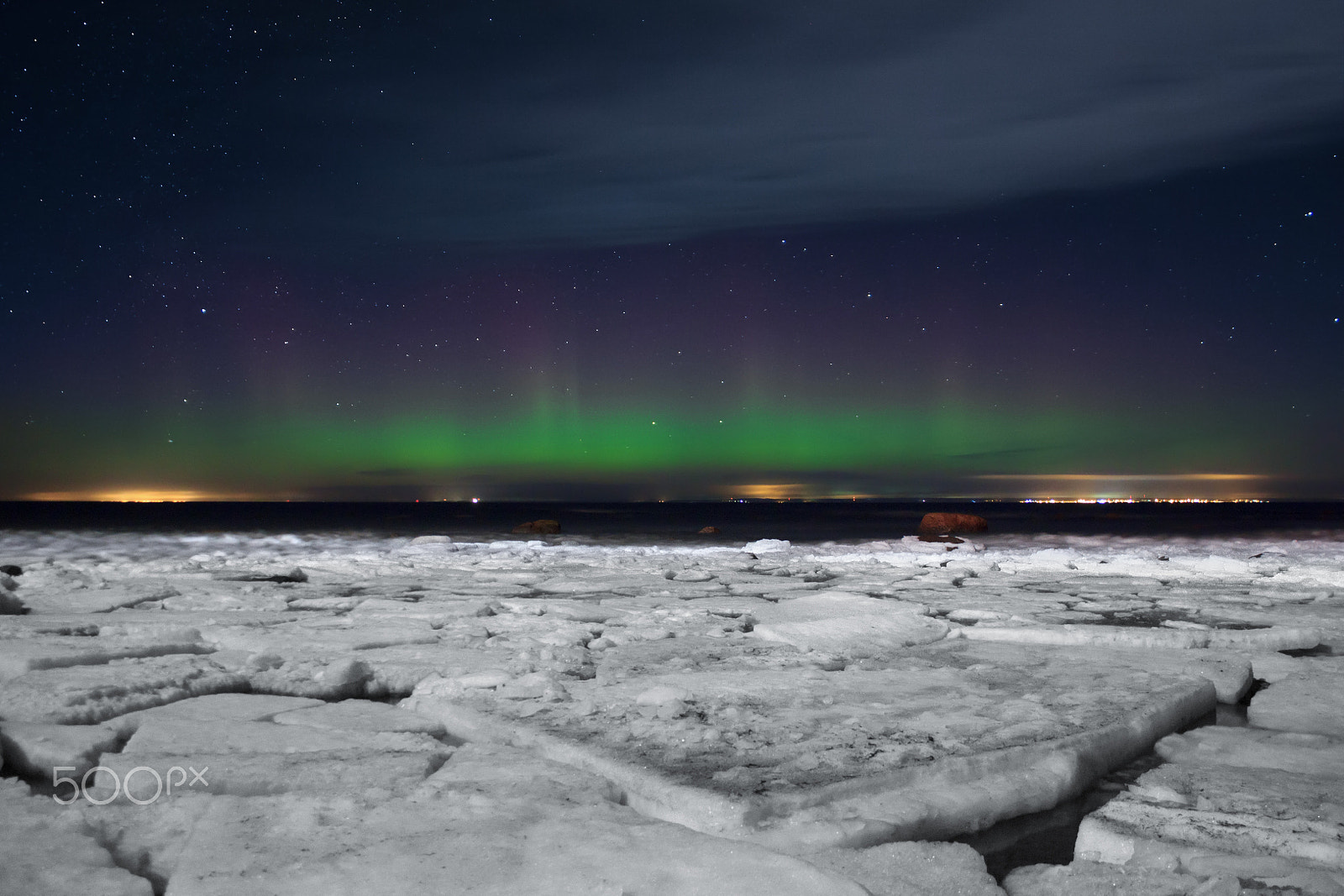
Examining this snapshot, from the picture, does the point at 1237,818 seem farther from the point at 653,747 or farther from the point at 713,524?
the point at 713,524

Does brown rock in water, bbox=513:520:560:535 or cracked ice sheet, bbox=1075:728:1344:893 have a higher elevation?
cracked ice sheet, bbox=1075:728:1344:893

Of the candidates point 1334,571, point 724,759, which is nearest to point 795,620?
point 724,759

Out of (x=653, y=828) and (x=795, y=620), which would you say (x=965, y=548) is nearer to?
(x=795, y=620)

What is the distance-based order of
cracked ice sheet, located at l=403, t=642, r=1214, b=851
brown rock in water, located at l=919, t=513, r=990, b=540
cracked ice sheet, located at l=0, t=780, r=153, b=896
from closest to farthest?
cracked ice sheet, located at l=0, t=780, r=153, b=896, cracked ice sheet, located at l=403, t=642, r=1214, b=851, brown rock in water, located at l=919, t=513, r=990, b=540

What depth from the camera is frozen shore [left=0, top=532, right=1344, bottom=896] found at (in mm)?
1565

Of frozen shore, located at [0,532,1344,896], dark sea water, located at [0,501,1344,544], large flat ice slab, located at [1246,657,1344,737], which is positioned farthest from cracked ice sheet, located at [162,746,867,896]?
dark sea water, located at [0,501,1344,544]

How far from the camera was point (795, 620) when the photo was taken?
14.4 feet

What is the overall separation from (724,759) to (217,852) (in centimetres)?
114

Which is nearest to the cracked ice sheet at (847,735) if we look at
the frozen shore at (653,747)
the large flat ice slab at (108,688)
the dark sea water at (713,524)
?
the frozen shore at (653,747)

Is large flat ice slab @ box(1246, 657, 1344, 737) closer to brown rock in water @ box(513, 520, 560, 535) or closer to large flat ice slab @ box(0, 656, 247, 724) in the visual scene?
large flat ice slab @ box(0, 656, 247, 724)

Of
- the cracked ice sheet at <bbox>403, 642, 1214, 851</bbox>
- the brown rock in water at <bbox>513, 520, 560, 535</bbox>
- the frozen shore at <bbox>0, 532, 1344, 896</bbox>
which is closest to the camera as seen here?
the frozen shore at <bbox>0, 532, 1344, 896</bbox>

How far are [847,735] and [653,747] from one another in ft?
1.82

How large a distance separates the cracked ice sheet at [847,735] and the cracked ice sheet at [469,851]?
0.17 meters

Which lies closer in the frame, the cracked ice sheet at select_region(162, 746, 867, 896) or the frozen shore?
the cracked ice sheet at select_region(162, 746, 867, 896)
